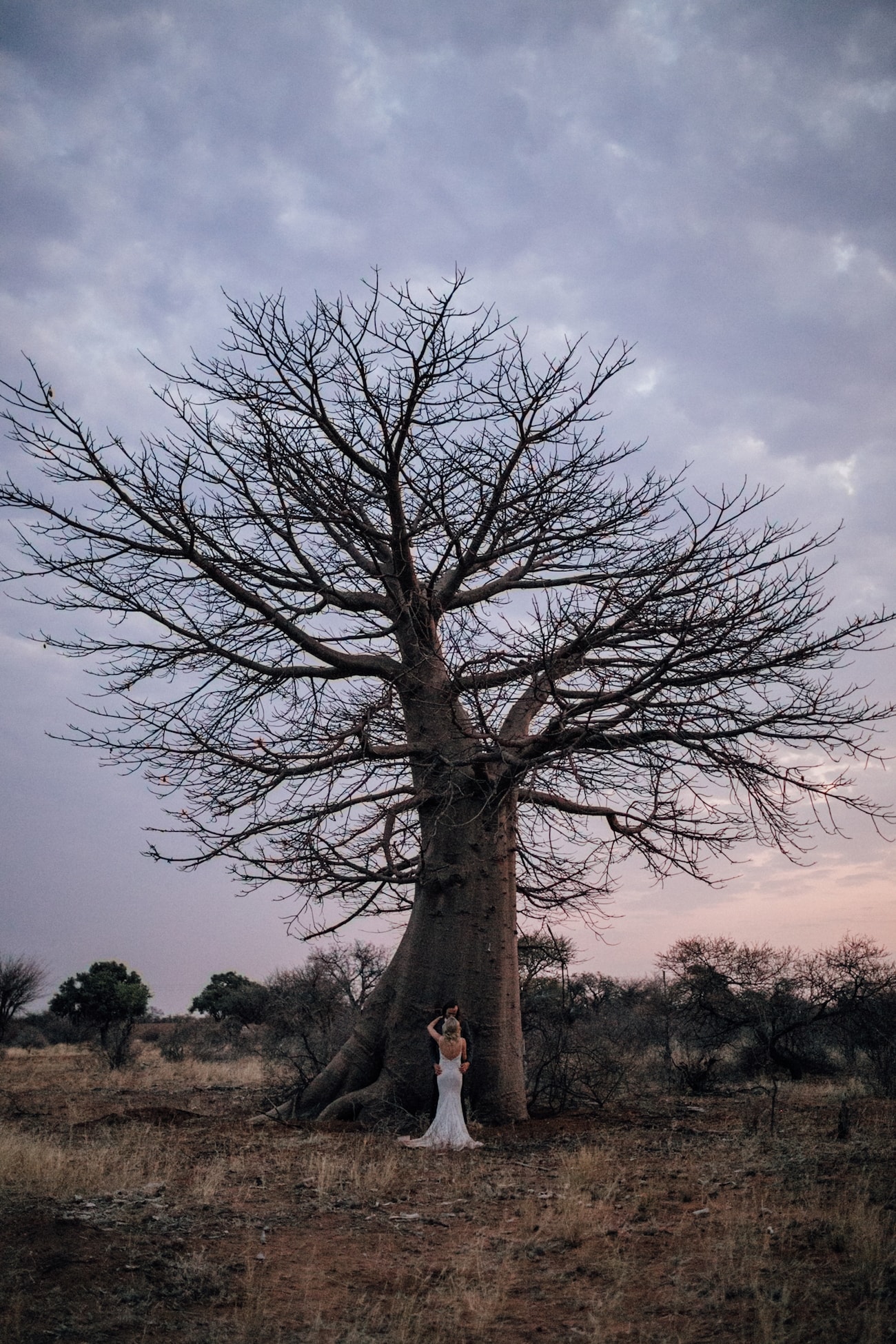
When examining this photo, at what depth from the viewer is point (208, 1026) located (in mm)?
22203

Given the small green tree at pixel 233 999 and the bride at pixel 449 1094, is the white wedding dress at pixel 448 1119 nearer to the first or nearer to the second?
the bride at pixel 449 1094

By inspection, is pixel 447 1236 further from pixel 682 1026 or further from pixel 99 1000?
pixel 99 1000

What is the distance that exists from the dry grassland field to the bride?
227 mm

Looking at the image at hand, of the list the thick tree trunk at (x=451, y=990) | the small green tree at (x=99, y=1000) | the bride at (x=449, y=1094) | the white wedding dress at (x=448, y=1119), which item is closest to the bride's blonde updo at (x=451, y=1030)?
the bride at (x=449, y=1094)

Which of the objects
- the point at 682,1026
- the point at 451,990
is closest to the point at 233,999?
the point at 682,1026

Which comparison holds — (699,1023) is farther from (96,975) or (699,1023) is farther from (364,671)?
(96,975)

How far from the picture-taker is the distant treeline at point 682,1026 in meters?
9.29

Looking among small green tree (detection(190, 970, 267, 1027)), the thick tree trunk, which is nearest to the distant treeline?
the thick tree trunk

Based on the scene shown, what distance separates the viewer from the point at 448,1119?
260 inches

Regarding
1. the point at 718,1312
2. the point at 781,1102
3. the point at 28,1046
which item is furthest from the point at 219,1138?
the point at 28,1046

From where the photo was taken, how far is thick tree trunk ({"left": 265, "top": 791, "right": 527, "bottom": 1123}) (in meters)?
7.12

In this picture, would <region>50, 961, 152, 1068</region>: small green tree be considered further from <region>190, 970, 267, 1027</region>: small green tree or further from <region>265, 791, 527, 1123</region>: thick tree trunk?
<region>265, 791, 527, 1123</region>: thick tree trunk

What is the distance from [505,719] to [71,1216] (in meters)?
4.93

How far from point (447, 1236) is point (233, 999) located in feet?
70.5
